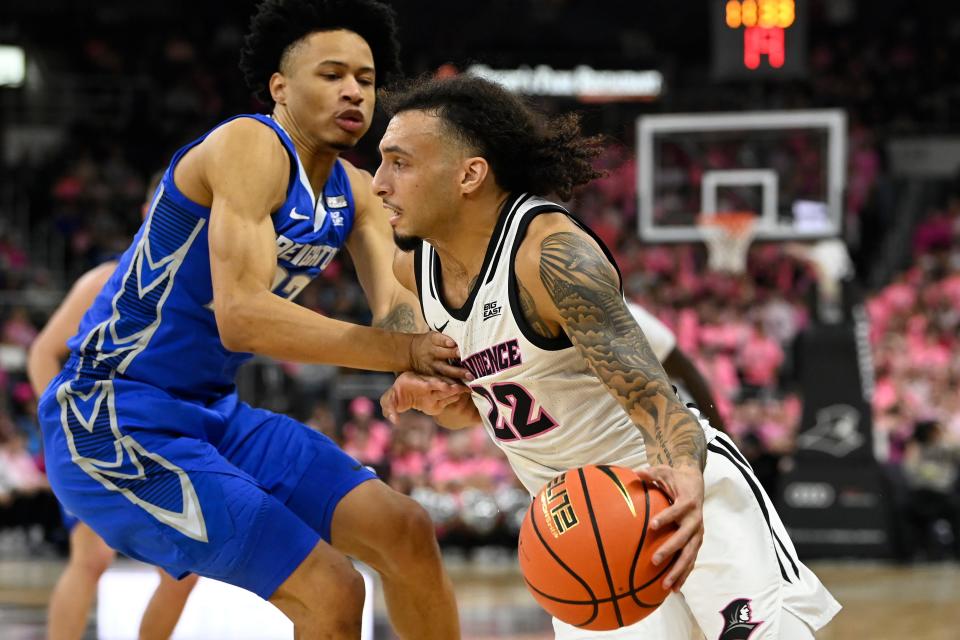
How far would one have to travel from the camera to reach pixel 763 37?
9609 mm

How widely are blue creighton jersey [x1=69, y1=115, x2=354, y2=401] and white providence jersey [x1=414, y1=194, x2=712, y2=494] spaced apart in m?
0.51

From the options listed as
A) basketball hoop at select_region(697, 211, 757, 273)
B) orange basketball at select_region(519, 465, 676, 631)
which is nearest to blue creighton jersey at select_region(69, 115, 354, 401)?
orange basketball at select_region(519, 465, 676, 631)

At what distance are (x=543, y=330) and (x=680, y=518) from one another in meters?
0.60

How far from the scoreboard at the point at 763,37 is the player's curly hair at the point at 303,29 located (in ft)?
20.2

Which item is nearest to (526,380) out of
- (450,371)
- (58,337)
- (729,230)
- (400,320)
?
(450,371)

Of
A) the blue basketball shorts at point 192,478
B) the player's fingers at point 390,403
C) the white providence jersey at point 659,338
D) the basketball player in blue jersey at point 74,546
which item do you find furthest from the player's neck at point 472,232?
the white providence jersey at point 659,338

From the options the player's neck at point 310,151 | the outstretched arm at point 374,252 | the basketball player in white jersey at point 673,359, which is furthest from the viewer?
the basketball player in white jersey at point 673,359

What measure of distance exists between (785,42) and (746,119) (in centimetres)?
152

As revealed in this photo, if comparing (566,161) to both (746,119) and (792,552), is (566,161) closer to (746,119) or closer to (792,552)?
(792,552)

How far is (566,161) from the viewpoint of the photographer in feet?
10.7

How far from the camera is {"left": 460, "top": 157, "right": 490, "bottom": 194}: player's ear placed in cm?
316

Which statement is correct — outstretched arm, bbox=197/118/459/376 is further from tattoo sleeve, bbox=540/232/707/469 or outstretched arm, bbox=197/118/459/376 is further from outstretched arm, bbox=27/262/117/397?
outstretched arm, bbox=27/262/117/397

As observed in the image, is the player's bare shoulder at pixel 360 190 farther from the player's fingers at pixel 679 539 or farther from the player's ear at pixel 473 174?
the player's fingers at pixel 679 539

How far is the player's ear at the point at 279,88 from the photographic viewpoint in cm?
373
